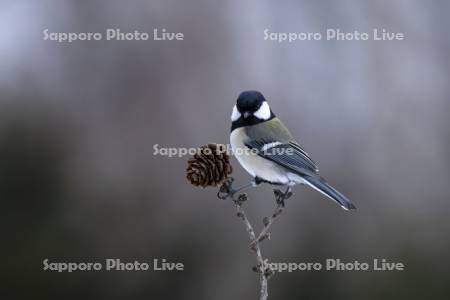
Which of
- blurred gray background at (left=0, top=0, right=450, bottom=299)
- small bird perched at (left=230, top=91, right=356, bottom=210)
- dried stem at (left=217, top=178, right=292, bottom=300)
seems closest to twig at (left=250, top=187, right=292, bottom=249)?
dried stem at (left=217, top=178, right=292, bottom=300)

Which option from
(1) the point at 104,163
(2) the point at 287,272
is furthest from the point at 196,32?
(2) the point at 287,272

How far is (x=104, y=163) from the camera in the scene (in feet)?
7.59

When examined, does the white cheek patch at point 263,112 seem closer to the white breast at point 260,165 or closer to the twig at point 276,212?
the white breast at point 260,165

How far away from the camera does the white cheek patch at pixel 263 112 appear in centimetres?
112

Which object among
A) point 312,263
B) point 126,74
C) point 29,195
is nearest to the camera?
point 312,263

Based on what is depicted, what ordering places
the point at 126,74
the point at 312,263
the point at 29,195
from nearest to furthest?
the point at 312,263 → the point at 29,195 → the point at 126,74

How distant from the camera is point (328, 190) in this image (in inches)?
42.2

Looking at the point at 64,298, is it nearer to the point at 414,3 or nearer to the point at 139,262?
the point at 139,262

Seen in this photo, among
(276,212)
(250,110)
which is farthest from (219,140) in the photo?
(276,212)

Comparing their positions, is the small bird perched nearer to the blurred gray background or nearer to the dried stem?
the dried stem

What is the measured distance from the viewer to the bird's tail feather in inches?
39.3

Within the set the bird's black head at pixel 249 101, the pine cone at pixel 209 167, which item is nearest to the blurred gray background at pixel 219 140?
the bird's black head at pixel 249 101

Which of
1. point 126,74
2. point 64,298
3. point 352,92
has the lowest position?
point 64,298

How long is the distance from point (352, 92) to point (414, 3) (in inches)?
19.6
